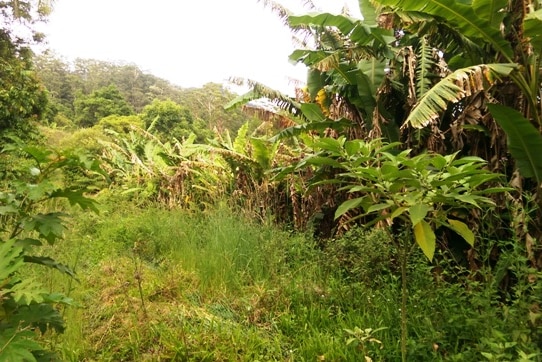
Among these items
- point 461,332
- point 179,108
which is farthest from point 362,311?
point 179,108

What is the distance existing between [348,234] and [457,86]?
158 centimetres

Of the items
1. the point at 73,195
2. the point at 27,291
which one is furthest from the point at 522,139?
the point at 27,291

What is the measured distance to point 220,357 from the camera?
86.0 inches

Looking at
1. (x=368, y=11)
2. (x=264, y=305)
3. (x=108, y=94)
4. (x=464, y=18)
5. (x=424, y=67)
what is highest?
(x=368, y=11)

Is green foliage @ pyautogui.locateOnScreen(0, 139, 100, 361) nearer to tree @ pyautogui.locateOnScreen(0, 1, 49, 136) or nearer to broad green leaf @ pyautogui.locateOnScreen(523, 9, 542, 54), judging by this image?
broad green leaf @ pyautogui.locateOnScreen(523, 9, 542, 54)

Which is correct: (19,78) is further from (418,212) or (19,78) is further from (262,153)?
(418,212)

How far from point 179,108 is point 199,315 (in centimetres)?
1676

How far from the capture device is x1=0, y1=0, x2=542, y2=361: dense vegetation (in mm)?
1726

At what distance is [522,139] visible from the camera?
3037 mm

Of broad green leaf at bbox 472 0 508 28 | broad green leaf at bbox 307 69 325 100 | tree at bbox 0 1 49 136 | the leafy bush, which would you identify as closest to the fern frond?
broad green leaf at bbox 472 0 508 28

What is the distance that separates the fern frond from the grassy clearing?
1117 mm

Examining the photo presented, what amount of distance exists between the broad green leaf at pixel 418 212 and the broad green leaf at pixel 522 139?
1881 mm

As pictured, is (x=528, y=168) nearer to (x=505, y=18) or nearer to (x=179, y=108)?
(x=505, y=18)

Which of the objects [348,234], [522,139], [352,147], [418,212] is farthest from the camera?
[348,234]
